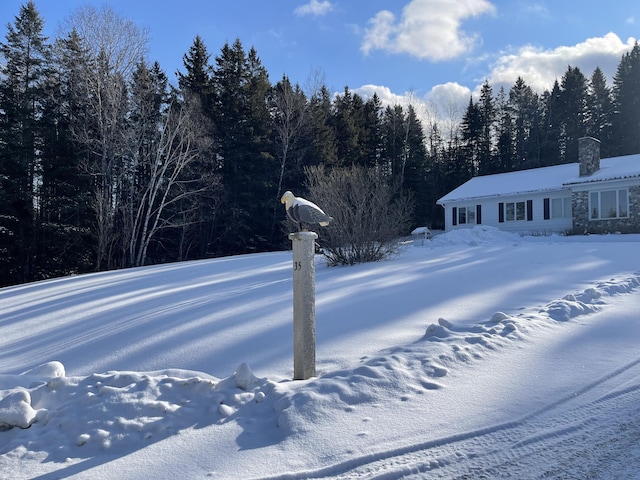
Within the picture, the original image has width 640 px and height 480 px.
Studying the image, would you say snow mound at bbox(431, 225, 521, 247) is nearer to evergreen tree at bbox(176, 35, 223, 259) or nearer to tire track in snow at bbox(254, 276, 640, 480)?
evergreen tree at bbox(176, 35, 223, 259)

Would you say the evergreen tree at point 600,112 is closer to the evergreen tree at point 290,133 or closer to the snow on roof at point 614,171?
the snow on roof at point 614,171

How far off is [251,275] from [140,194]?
16.6 m

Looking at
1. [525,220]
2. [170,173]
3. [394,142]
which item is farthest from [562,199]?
[170,173]

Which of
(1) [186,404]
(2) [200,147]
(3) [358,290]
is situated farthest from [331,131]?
(1) [186,404]

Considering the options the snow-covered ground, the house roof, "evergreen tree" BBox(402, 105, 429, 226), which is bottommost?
the snow-covered ground

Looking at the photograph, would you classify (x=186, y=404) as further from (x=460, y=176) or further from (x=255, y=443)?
(x=460, y=176)

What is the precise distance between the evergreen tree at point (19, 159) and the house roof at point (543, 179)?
2275 centimetres

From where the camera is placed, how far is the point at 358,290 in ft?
24.1

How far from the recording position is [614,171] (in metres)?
20.3

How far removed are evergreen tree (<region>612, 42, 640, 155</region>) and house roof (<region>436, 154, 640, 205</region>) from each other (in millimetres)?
16445

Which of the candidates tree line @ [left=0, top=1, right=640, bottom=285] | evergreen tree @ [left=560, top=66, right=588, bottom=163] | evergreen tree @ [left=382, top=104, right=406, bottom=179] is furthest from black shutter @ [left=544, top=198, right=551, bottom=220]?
evergreen tree @ [left=560, top=66, right=588, bottom=163]

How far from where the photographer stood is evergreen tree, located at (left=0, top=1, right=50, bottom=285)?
845 inches

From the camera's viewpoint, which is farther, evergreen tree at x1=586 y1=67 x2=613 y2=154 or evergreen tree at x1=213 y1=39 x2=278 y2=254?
evergreen tree at x1=586 y1=67 x2=613 y2=154

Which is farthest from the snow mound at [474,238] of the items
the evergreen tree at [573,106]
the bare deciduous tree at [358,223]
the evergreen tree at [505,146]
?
the evergreen tree at [573,106]
